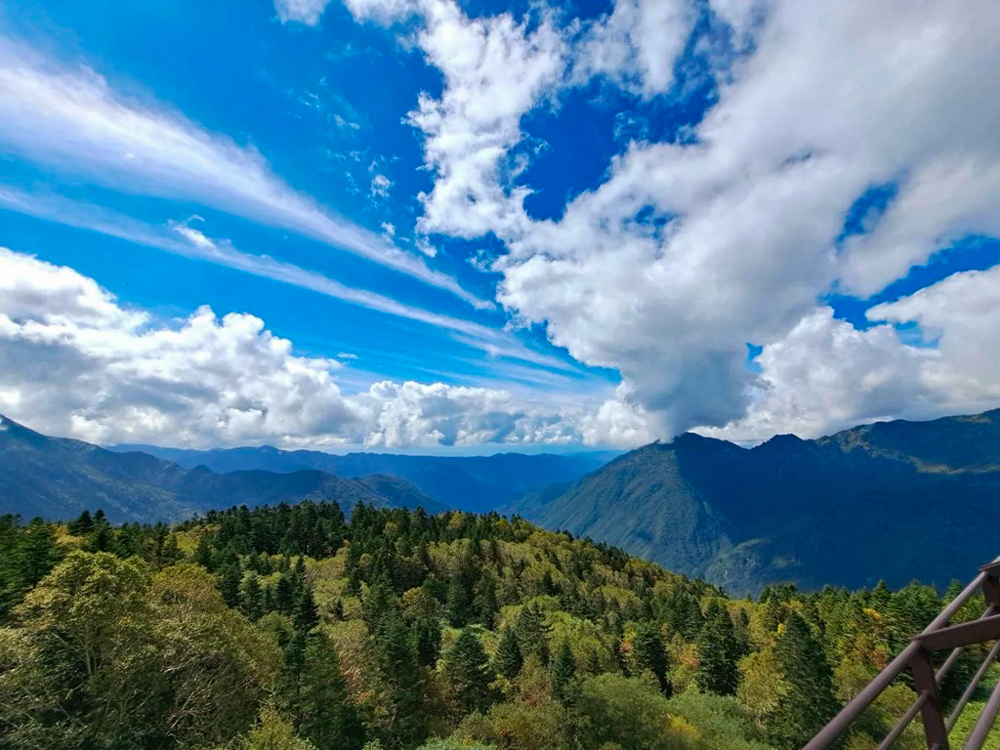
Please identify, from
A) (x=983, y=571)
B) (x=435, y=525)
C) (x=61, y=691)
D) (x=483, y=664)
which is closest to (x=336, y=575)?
(x=435, y=525)

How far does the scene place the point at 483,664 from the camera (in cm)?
7431

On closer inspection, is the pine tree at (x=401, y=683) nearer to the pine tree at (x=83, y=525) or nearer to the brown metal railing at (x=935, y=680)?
the brown metal railing at (x=935, y=680)

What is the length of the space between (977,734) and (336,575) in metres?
159

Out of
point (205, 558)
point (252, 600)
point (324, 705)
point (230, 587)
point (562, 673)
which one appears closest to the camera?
point (324, 705)

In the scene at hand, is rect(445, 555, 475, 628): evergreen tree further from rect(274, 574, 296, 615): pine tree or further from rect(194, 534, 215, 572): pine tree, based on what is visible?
rect(194, 534, 215, 572): pine tree

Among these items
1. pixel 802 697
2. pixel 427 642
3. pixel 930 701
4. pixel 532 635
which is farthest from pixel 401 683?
pixel 930 701

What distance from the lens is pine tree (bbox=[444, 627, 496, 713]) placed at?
71438 mm

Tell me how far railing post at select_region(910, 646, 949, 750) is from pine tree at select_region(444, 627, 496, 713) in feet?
248

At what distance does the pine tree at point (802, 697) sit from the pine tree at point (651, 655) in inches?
1037

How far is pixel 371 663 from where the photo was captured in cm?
6869

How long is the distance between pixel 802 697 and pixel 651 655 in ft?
108

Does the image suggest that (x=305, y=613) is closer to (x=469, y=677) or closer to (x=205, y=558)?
(x=469, y=677)

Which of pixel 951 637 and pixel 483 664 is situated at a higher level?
pixel 951 637

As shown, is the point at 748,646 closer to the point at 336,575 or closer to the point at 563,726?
the point at 563,726
